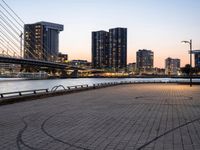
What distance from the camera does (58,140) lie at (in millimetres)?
8664

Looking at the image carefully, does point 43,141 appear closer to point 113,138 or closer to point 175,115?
point 113,138

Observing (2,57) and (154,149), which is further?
(2,57)

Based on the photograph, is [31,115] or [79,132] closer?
[79,132]

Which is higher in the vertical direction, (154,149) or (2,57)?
(2,57)

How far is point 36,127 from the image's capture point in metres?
10.6

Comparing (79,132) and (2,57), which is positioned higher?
(2,57)

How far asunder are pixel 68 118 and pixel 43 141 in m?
4.30

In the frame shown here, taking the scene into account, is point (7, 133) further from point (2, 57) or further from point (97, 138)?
point (2, 57)

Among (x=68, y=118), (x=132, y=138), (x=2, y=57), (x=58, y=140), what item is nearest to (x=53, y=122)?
(x=68, y=118)

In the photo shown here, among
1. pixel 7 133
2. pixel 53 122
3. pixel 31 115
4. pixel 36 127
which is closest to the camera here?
pixel 7 133

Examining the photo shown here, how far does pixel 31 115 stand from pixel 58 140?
540 cm

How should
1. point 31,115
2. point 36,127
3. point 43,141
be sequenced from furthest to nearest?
point 31,115
point 36,127
point 43,141

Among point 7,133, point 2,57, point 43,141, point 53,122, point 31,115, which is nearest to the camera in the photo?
point 43,141

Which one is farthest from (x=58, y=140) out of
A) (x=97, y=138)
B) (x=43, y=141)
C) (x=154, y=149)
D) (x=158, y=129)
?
(x=158, y=129)
